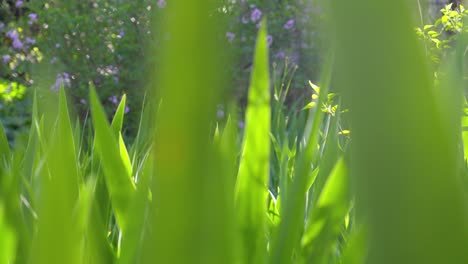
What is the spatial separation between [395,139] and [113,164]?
0.26m

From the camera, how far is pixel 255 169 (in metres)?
0.36

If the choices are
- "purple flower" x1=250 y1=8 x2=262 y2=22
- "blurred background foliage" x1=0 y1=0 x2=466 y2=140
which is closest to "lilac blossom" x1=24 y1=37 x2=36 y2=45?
"blurred background foliage" x1=0 y1=0 x2=466 y2=140

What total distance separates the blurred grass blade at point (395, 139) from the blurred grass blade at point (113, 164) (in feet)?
0.73

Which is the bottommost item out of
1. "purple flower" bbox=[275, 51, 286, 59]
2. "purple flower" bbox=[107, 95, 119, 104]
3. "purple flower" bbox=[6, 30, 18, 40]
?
"purple flower" bbox=[107, 95, 119, 104]

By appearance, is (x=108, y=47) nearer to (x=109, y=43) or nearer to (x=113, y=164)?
(x=109, y=43)

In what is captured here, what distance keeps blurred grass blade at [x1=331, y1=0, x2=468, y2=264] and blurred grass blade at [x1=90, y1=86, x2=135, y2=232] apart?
222mm

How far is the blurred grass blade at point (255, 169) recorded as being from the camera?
34cm

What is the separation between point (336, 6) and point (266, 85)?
20 cm

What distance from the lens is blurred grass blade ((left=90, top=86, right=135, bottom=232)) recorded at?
34 centimetres

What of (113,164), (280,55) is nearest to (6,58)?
(280,55)

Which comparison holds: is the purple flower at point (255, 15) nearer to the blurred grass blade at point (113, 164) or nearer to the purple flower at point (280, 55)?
the purple flower at point (280, 55)

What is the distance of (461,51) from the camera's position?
46 centimetres

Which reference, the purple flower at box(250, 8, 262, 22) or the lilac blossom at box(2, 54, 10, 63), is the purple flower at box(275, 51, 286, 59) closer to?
the purple flower at box(250, 8, 262, 22)

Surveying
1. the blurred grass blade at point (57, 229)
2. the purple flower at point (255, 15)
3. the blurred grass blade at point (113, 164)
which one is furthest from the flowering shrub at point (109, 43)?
the blurred grass blade at point (57, 229)
